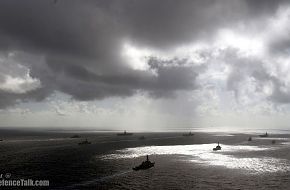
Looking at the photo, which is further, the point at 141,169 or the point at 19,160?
the point at 19,160

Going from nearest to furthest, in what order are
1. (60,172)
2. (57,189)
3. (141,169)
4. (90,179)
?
(57,189) < (90,179) < (60,172) < (141,169)

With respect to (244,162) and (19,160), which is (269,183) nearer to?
(244,162)

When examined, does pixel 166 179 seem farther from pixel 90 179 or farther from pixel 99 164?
pixel 99 164

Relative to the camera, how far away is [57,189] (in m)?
79.6

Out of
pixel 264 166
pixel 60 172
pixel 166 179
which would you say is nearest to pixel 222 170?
pixel 264 166

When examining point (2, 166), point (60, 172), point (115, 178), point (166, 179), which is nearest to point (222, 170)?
point (166, 179)

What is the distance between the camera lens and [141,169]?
114 meters

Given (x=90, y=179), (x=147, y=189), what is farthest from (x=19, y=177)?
(x=147, y=189)

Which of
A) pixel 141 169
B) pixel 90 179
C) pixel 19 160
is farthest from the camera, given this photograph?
pixel 19 160

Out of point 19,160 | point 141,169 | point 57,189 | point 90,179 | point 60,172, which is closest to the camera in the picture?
point 57,189

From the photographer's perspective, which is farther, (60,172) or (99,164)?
(99,164)

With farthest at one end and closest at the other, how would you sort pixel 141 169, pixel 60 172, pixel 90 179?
pixel 141 169, pixel 60 172, pixel 90 179

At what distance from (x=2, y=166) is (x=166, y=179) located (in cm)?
6771

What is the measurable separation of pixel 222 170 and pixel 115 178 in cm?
4707
